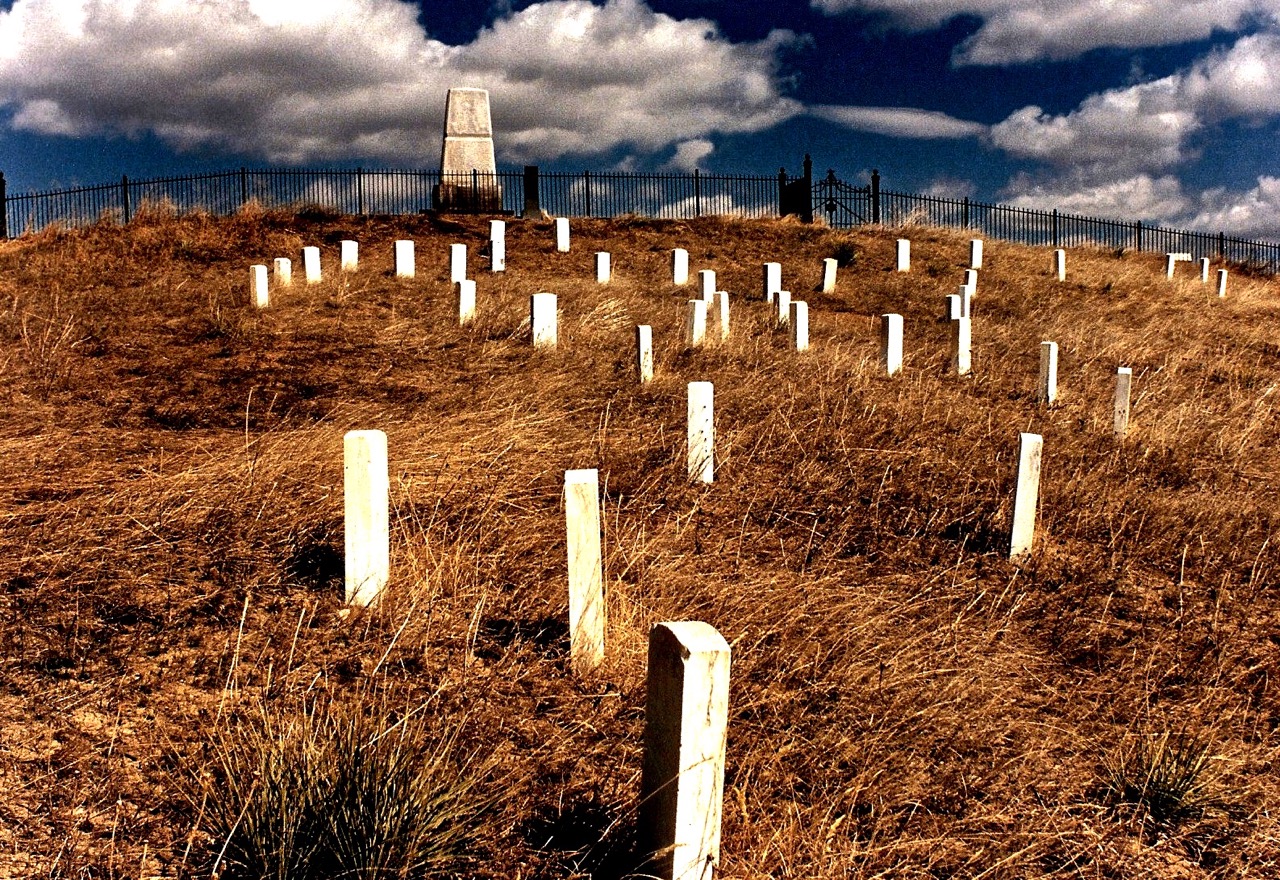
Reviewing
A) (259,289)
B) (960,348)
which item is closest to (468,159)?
(259,289)

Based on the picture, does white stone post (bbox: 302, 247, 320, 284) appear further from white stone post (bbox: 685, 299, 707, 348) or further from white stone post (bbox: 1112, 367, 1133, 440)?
white stone post (bbox: 1112, 367, 1133, 440)

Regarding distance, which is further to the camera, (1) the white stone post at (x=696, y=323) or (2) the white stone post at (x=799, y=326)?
(2) the white stone post at (x=799, y=326)

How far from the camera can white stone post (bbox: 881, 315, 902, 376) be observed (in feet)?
31.4

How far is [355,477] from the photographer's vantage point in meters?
4.09

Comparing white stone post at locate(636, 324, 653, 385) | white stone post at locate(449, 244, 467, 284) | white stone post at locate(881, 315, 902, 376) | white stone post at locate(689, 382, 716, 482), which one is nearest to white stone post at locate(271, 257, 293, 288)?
white stone post at locate(449, 244, 467, 284)

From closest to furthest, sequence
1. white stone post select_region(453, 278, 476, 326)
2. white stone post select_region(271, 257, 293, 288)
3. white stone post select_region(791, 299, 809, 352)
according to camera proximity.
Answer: white stone post select_region(791, 299, 809, 352)
white stone post select_region(453, 278, 476, 326)
white stone post select_region(271, 257, 293, 288)

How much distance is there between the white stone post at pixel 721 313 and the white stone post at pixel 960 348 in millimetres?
2397

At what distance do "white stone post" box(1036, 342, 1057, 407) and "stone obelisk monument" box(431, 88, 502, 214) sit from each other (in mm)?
15105

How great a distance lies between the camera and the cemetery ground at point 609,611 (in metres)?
2.96

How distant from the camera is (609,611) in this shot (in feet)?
13.8

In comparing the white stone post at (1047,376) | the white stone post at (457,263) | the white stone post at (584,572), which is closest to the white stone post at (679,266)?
the white stone post at (457,263)

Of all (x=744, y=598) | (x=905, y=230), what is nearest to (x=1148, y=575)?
(x=744, y=598)

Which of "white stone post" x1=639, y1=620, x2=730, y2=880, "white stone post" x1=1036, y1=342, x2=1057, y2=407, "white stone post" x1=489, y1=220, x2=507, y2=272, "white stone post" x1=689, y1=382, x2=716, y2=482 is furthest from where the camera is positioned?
"white stone post" x1=489, y1=220, x2=507, y2=272

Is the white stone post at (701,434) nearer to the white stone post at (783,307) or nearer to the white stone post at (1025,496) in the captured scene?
the white stone post at (1025,496)
